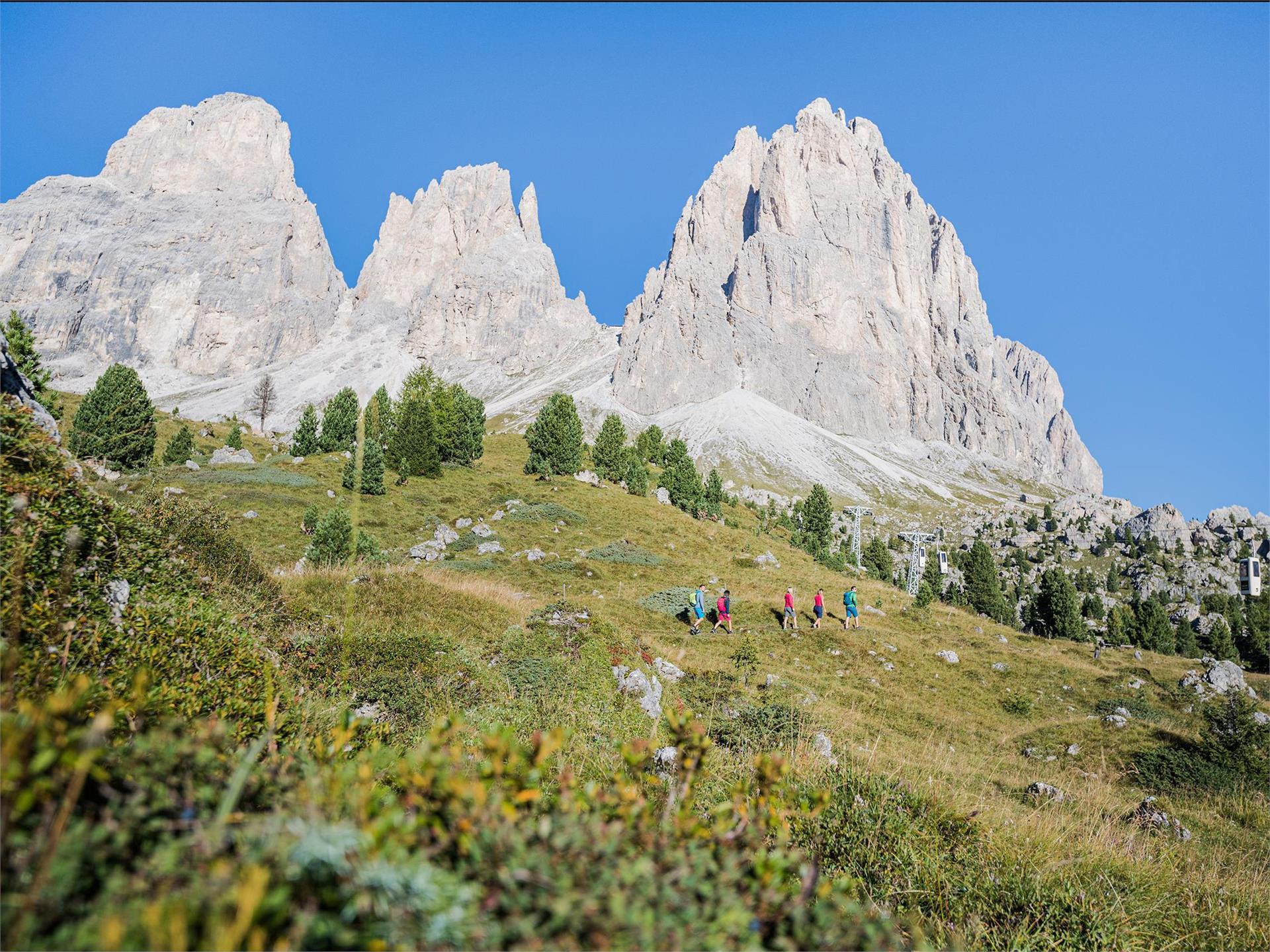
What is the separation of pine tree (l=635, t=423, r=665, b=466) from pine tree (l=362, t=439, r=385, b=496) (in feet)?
145

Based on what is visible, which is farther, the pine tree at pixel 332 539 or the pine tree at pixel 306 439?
the pine tree at pixel 306 439

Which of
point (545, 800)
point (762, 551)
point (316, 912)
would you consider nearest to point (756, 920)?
point (316, 912)

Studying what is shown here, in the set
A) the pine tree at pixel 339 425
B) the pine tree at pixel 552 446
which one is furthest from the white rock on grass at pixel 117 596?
the pine tree at pixel 339 425

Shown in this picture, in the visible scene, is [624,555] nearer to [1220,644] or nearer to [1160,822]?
[1160,822]

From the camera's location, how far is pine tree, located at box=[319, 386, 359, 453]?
54375 millimetres

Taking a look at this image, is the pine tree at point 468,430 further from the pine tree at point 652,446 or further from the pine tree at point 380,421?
the pine tree at point 652,446

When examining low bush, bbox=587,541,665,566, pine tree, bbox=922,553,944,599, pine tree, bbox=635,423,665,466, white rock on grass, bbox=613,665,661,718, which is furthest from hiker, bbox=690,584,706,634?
pine tree, bbox=635,423,665,466

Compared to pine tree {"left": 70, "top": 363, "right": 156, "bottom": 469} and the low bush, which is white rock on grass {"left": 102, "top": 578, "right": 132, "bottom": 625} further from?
pine tree {"left": 70, "top": 363, "right": 156, "bottom": 469}

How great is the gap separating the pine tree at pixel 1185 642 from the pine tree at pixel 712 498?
1932 inches

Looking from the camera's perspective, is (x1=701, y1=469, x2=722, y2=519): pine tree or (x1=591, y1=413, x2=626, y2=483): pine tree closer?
(x1=701, y1=469, x2=722, y2=519): pine tree

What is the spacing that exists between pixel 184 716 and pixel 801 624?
2363 centimetres

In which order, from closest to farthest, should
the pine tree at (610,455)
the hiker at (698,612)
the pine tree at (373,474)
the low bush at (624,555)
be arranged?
the hiker at (698,612)
the low bush at (624,555)
the pine tree at (373,474)
the pine tree at (610,455)

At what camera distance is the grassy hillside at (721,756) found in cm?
171

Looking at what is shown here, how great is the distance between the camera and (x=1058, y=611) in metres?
61.0
